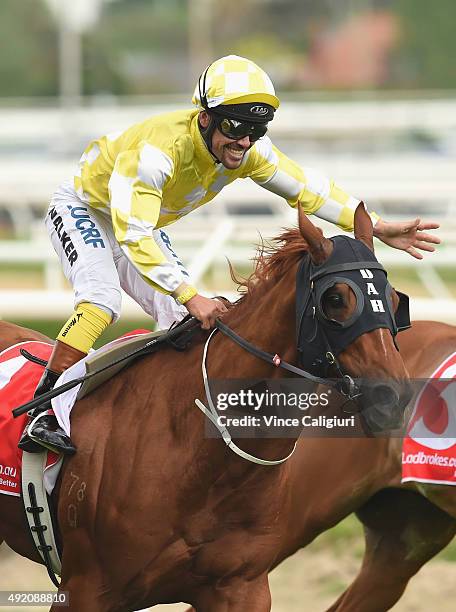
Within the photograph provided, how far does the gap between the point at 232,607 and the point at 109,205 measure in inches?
57.6

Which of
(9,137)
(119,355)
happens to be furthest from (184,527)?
(9,137)

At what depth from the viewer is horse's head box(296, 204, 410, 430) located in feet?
10.8

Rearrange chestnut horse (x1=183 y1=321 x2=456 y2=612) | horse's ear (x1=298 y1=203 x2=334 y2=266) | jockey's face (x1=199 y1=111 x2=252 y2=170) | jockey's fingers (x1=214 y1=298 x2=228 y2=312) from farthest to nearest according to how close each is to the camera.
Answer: chestnut horse (x1=183 y1=321 x2=456 y2=612), jockey's face (x1=199 y1=111 x2=252 y2=170), jockey's fingers (x1=214 y1=298 x2=228 y2=312), horse's ear (x1=298 y1=203 x2=334 y2=266)

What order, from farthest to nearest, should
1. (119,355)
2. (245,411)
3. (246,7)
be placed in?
(246,7), (119,355), (245,411)

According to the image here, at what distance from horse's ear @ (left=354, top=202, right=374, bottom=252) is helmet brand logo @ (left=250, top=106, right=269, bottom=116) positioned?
0.46 metres

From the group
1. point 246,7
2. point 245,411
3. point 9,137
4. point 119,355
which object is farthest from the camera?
point 246,7

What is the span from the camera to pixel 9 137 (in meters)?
17.1

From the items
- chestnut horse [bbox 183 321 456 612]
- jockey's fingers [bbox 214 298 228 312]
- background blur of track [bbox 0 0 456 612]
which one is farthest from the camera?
background blur of track [bbox 0 0 456 612]

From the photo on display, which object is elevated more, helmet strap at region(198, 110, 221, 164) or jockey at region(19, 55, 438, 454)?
helmet strap at region(198, 110, 221, 164)

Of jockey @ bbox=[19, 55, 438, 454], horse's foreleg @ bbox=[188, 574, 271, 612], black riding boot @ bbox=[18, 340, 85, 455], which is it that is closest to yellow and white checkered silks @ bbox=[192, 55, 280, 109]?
jockey @ bbox=[19, 55, 438, 454]

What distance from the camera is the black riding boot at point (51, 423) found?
12.8 feet

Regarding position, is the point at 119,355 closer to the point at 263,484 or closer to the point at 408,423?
the point at 263,484

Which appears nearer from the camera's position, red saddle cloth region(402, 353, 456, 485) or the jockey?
the jockey

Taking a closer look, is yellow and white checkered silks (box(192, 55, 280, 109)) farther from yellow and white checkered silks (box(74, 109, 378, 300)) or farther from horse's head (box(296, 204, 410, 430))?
horse's head (box(296, 204, 410, 430))
